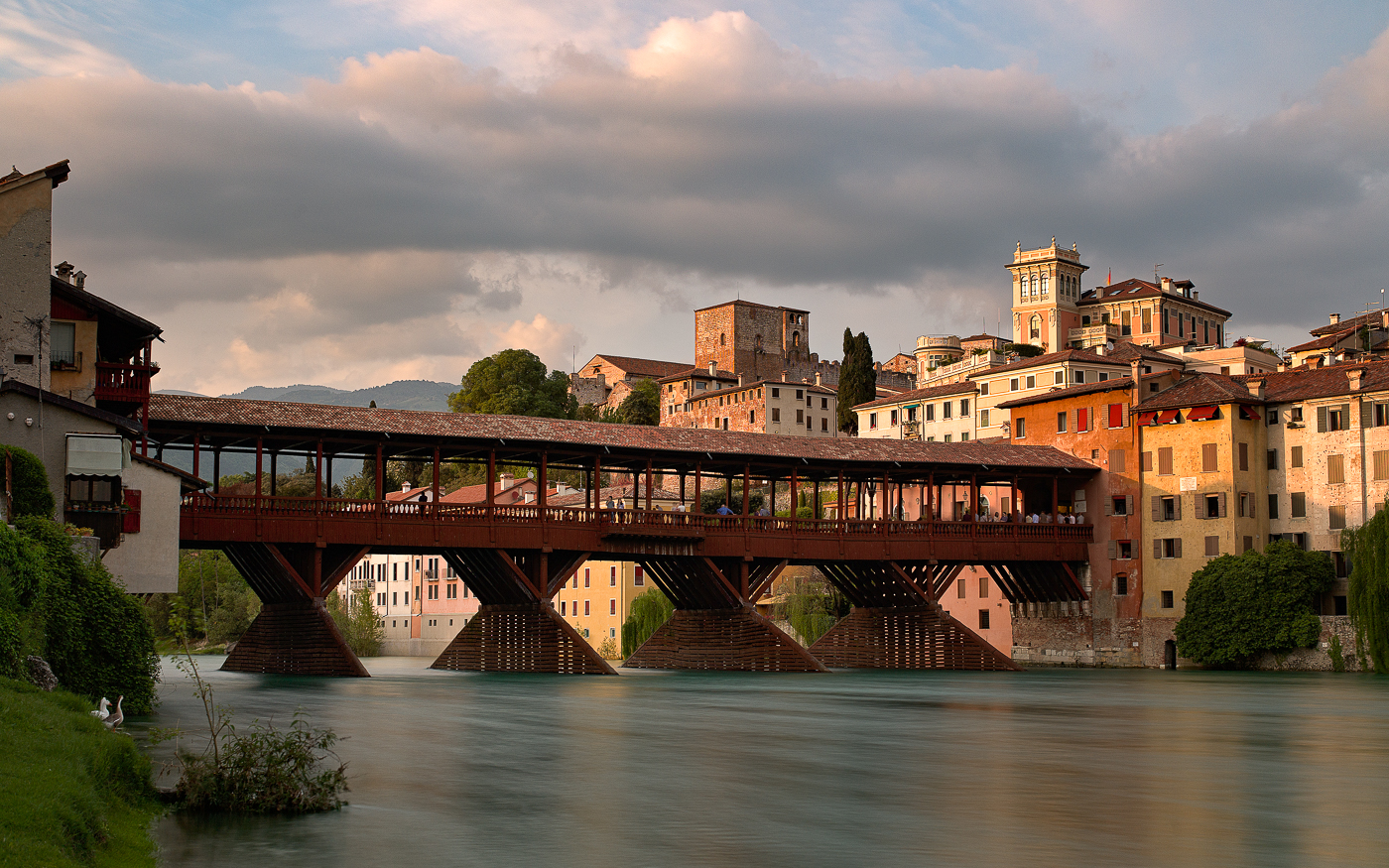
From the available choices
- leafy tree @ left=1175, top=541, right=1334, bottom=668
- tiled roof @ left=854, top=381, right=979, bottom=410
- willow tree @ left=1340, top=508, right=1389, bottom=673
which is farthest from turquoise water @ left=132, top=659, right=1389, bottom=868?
tiled roof @ left=854, top=381, right=979, bottom=410

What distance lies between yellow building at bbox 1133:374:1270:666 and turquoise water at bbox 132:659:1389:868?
15.7m

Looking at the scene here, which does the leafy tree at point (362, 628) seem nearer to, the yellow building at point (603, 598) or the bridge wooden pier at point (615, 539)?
the yellow building at point (603, 598)

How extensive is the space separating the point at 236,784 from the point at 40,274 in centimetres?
2127

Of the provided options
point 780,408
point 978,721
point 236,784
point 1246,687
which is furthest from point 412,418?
point 780,408

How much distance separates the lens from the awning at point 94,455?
96.9 ft

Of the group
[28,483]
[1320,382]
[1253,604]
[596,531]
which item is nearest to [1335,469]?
[1320,382]

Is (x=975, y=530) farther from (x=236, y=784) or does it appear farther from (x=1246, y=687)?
(x=236, y=784)

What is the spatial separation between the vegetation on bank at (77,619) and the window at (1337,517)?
4117 centimetres

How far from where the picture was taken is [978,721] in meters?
30.2

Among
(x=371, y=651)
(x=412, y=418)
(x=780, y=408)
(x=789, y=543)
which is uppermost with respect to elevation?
(x=780, y=408)

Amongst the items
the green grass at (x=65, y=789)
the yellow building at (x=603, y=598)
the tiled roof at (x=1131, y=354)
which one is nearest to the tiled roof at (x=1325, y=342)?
the tiled roof at (x=1131, y=354)

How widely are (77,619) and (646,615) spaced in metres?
46.2

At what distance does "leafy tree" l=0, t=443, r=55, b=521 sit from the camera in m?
25.9

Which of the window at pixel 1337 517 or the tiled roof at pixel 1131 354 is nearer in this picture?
the window at pixel 1337 517
